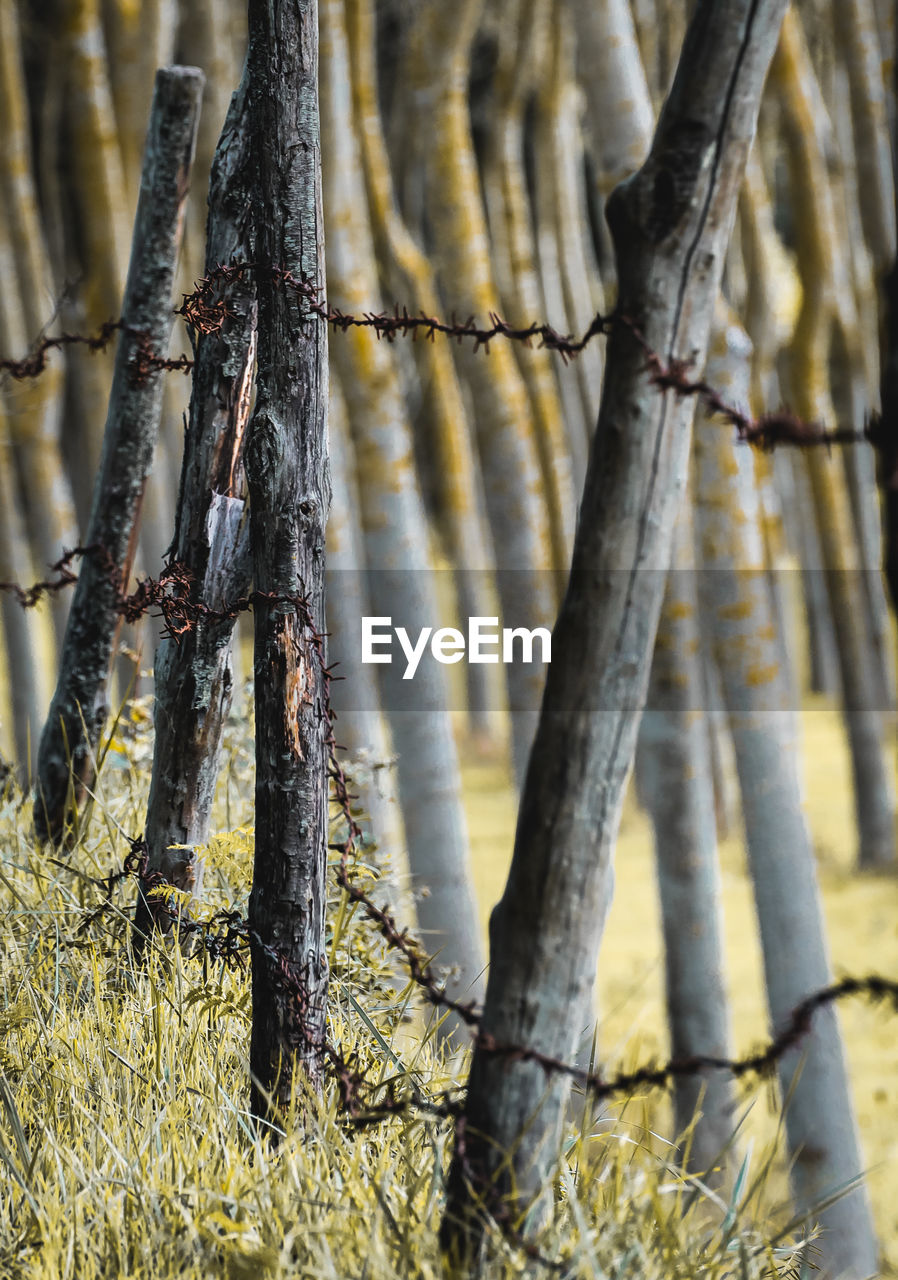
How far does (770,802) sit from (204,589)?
3365 millimetres

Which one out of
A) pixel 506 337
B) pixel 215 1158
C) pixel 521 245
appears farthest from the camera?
pixel 521 245

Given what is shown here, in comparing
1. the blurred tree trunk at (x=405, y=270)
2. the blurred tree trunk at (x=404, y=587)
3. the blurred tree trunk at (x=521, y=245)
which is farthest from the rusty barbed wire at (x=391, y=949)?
the blurred tree trunk at (x=521, y=245)

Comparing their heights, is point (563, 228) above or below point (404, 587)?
above

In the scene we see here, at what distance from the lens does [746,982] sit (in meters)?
9.73

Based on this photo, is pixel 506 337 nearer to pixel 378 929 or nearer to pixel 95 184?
pixel 378 929

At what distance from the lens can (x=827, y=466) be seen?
10.7 m

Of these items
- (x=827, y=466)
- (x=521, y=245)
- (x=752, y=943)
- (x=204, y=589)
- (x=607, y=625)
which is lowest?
(x=752, y=943)

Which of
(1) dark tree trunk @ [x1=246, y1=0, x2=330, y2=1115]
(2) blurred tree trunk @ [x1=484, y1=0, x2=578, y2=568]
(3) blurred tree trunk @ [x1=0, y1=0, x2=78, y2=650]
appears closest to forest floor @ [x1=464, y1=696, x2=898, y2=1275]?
(1) dark tree trunk @ [x1=246, y1=0, x2=330, y2=1115]

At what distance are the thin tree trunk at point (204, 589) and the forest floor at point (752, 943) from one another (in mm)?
1353

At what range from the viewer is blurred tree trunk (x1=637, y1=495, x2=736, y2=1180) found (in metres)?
5.80

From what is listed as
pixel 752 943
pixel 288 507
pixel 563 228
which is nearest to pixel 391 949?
pixel 288 507

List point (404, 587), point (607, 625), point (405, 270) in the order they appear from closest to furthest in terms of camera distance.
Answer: point (607, 625)
point (404, 587)
point (405, 270)

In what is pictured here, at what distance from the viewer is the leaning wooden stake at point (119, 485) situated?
3.99 metres

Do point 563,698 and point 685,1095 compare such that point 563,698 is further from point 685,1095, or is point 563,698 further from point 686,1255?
point 685,1095
